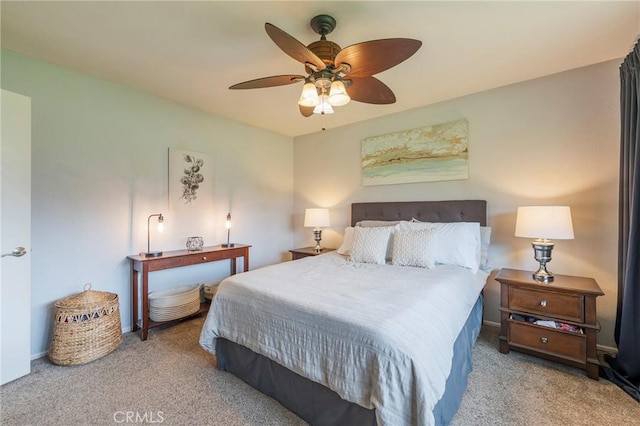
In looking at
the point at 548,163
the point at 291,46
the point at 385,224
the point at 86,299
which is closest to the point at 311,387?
the point at 291,46

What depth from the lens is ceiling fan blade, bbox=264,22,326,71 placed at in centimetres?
139

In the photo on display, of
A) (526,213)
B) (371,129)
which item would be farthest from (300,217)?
(526,213)

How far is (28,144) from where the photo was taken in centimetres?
211

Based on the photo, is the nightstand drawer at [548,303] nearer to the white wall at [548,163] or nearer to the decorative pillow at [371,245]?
the white wall at [548,163]

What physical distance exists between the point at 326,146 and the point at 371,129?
816 mm

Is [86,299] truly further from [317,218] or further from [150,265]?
[317,218]

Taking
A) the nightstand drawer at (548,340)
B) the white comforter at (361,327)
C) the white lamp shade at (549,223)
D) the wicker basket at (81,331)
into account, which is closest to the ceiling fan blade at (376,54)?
the white comforter at (361,327)

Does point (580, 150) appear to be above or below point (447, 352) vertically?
above

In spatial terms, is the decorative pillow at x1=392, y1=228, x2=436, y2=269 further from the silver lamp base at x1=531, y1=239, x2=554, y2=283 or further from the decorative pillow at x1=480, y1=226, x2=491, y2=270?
the silver lamp base at x1=531, y1=239, x2=554, y2=283

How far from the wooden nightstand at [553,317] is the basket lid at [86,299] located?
3578 millimetres

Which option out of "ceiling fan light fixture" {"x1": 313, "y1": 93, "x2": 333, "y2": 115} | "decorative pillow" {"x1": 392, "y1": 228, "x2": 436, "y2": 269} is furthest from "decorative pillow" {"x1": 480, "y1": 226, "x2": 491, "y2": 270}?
"ceiling fan light fixture" {"x1": 313, "y1": 93, "x2": 333, "y2": 115}

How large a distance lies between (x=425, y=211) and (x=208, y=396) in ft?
9.12

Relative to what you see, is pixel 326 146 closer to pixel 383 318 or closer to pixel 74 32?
pixel 74 32

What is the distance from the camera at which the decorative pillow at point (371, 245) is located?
9.13 feet
